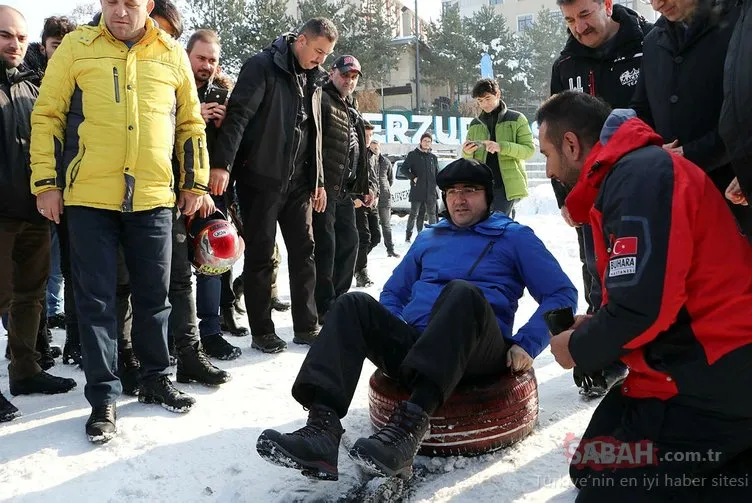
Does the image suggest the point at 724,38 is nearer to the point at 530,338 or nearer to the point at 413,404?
the point at 530,338

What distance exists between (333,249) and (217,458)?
2.57 metres

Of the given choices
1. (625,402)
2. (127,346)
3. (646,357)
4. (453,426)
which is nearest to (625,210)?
(646,357)

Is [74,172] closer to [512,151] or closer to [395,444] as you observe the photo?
[395,444]

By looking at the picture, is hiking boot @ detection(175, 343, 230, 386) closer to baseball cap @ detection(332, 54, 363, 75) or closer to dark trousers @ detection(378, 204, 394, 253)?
baseball cap @ detection(332, 54, 363, 75)

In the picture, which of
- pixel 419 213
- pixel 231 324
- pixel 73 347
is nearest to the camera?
pixel 73 347

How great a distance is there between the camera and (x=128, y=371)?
11.2 feet

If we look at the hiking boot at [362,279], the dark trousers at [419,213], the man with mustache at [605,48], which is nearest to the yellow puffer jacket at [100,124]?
the man with mustache at [605,48]

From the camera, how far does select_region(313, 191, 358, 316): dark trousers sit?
4.96 m

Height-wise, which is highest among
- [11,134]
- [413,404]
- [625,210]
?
[11,134]

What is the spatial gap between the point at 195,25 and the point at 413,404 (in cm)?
3323

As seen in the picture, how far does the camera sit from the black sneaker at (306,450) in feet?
6.82

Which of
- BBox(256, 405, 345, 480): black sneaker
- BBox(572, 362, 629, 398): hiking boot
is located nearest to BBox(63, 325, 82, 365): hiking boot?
BBox(256, 405, 345, 480): black sneaker

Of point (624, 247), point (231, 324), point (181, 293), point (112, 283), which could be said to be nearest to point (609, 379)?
point (624, 247)

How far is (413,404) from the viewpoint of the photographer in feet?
7.48
